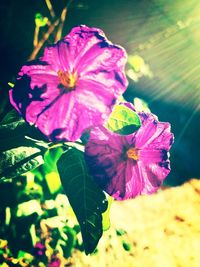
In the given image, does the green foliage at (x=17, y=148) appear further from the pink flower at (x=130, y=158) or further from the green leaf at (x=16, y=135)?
the pink flower at (x=130, y=158)

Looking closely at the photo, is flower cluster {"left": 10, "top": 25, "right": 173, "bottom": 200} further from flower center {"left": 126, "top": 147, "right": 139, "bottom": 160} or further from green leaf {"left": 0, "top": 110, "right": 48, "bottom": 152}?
green leaf {"left": 0, "top": 110, "right": 48, "bottom": 152}

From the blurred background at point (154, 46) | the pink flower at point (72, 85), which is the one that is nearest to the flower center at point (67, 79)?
the pink flower at point (72, 85)

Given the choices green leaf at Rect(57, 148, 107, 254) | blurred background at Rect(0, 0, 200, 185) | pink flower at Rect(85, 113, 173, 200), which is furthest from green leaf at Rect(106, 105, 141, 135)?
blurred background at Rect(0, 0, 200, 185)

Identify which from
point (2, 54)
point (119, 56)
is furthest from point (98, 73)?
point (2, 54)

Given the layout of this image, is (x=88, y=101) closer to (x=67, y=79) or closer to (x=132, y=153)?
(x=67, y=79)

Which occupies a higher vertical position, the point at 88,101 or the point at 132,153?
the point at 88,101

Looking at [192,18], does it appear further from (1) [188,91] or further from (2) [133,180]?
(2) [133,180]

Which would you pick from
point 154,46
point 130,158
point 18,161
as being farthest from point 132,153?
point 154,46

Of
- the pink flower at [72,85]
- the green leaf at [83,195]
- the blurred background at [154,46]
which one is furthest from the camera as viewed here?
the blurred background at [154,46]
